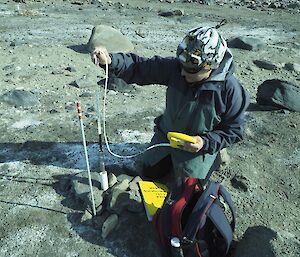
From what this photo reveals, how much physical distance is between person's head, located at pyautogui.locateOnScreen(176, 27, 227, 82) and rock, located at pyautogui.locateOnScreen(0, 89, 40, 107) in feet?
9.93

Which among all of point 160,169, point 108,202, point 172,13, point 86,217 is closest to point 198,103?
point 160,169

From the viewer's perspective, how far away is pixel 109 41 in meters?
7.48

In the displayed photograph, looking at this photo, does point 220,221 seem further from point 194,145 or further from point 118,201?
point 118,201

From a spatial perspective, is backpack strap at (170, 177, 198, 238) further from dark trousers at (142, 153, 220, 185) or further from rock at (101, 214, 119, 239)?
dark trousers at (142, 153, 220, 185)

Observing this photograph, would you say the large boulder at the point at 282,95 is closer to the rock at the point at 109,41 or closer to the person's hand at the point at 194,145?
the person's hand at the point at 194,145

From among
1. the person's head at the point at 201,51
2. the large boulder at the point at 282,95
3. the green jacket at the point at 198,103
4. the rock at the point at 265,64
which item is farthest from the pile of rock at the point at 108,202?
the rock at the point at 265,64

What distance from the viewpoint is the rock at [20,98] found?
5.76m

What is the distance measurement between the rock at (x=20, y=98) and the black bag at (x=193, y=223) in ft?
10.1

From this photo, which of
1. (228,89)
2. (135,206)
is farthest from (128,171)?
(228,89)

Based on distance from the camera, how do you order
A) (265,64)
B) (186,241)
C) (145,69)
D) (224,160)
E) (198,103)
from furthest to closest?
(265,64), (224,160), (145,69), (198,103), (186,241)

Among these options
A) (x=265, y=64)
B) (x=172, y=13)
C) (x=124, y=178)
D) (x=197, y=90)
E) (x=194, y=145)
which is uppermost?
(x=197, y=90)

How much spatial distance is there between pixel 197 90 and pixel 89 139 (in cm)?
187

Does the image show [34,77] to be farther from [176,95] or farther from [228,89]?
[228,89]

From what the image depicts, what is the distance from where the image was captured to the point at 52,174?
14.4 feet
